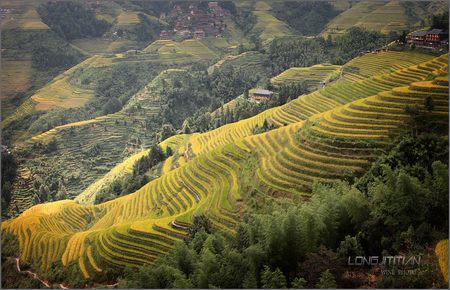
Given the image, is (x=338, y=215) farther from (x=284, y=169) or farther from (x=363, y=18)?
(x=363, y=18)

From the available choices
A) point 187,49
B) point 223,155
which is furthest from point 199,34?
point 223,155

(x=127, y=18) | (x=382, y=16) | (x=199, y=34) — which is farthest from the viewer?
(x=127, y=18)

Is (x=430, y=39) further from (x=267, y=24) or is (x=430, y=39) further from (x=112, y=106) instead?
(x=267, y=24)

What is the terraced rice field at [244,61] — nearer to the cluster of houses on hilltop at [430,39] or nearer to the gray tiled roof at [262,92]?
the gray tiled roof at [262,92]

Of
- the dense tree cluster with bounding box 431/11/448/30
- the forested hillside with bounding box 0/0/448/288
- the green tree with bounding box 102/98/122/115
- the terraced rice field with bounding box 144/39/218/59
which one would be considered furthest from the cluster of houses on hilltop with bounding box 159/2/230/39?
the dense tree cluster with bounding box 431/11/448/30

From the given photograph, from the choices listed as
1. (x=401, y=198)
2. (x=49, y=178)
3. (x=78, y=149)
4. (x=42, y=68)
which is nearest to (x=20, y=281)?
(x=401, y=198)

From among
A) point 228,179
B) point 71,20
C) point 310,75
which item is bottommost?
point 310,75

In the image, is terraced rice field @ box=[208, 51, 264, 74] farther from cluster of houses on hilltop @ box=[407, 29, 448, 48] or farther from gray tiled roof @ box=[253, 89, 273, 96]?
cluster of houses on hilltop @ box=[407, 29, 448, 48]
